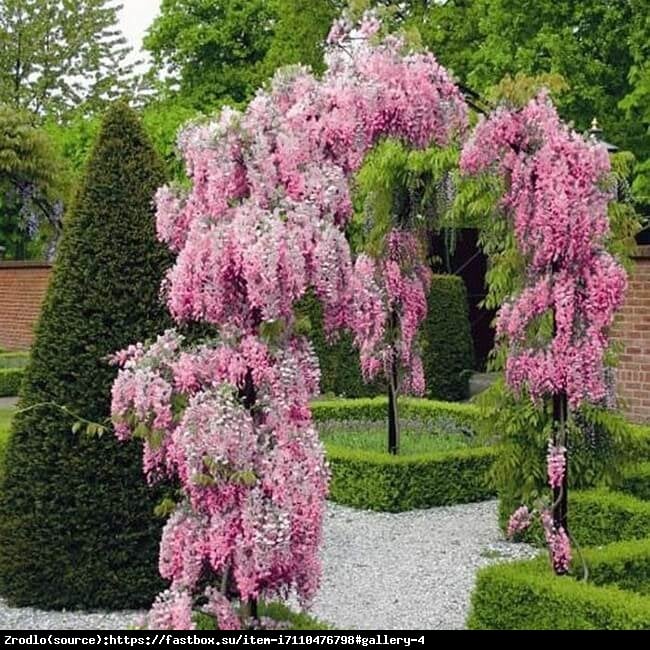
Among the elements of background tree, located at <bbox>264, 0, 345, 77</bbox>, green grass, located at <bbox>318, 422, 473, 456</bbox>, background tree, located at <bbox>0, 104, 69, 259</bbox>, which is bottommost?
green grass, located at <bbox>318, 422, 473, 456</bbox>

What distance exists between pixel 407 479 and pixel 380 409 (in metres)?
3.59

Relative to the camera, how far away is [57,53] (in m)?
38.2

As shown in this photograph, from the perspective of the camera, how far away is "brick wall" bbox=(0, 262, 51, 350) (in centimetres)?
2511

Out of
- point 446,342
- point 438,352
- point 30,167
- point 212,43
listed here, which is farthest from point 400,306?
point 212,43

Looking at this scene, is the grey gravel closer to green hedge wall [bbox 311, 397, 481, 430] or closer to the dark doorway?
green hedge wall [bbox 311, 397, 481, 430]

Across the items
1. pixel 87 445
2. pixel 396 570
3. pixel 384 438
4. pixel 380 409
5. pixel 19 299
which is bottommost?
pixel 396 570

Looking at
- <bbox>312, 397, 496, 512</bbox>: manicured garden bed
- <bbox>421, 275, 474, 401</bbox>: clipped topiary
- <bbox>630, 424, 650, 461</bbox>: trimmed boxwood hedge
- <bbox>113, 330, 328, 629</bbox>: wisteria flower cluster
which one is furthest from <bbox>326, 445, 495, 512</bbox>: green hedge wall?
<bbox>421, 275, 474, 401</bbox>: clipped topiary

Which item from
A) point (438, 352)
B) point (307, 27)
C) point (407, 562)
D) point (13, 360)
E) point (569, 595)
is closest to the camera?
point (569, 595)

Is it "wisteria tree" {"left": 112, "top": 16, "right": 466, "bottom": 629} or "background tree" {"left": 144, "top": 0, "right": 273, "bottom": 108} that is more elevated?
"background tree" {"left": 144, "top": 0, "right": 273, "bottom": 108}

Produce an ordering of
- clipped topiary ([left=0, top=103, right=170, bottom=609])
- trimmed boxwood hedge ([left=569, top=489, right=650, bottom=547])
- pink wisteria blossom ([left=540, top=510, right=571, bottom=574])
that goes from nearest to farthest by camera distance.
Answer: pink wisteria blossom ([left=540, top=510, right=571, bottom=574]), clipped topiary ([left=0, top=103, right=170, bottom=609]), trimmed boxwood hedge ([left=569, top=489, right=650, bottom=547])

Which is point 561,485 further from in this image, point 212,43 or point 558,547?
point 212,43

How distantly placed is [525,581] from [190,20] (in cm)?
3081

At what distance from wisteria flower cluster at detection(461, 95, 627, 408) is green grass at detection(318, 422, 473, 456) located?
428 centimetres
